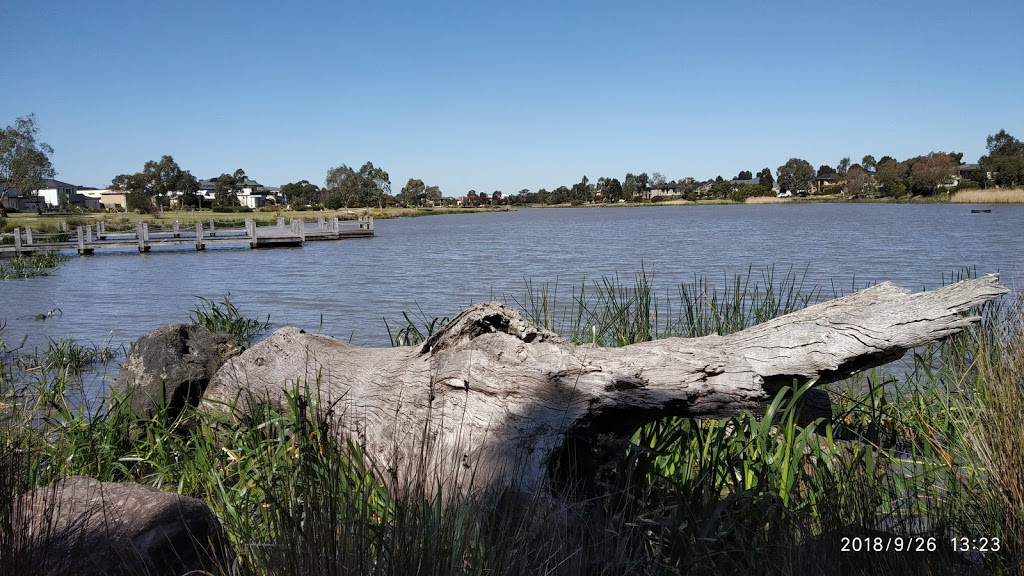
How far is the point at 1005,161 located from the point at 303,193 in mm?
104369

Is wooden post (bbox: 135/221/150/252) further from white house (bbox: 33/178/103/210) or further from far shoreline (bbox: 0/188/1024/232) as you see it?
white house (bbox: 33/178/103/210)

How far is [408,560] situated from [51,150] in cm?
6859

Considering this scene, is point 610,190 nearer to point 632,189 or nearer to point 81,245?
point 632,189

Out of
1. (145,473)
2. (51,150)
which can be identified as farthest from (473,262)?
(51,150)

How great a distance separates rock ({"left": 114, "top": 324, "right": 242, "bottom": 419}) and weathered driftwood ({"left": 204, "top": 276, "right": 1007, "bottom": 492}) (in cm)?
172

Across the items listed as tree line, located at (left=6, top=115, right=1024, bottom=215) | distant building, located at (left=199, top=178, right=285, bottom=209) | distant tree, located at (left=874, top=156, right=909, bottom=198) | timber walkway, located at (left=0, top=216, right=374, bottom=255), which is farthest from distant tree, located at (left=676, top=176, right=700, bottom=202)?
timber walkway, located at (left=0, top=216, right=374, bottom=255)

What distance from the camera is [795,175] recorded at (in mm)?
155250

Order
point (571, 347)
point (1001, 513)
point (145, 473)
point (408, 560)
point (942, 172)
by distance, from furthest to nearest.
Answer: point (942, 172) < point (145, 473) < point (571, 347) < point (1001, 513) < point (408, 560)

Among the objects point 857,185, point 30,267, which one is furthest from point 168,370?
point 857,185

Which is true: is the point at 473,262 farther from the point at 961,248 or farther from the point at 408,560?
the point at 408,560

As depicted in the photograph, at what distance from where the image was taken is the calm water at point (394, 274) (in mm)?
13281

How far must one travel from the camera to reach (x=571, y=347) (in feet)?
12.7

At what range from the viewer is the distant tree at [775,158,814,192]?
15400 cm

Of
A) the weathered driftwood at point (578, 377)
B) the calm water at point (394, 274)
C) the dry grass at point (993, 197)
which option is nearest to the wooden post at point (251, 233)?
the calm water at point (394, 274)
